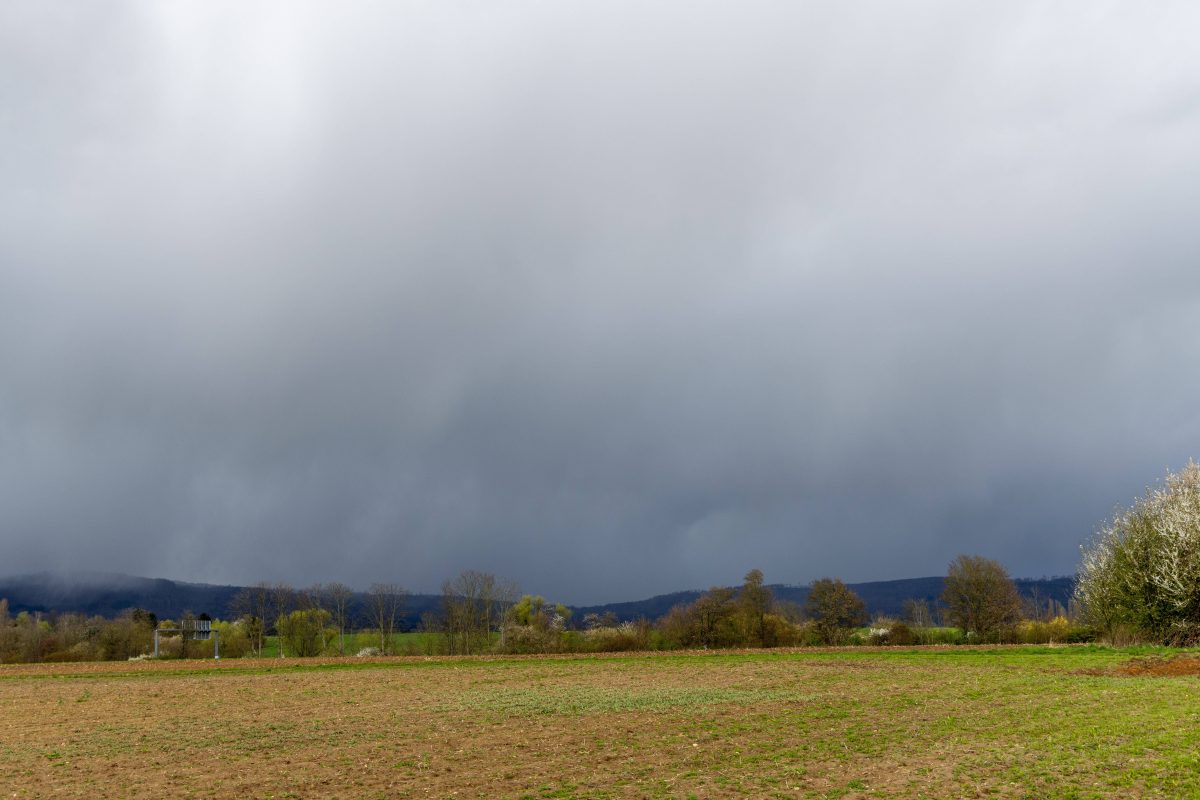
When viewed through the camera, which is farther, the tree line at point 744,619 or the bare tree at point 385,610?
the bare tree at point 385,610

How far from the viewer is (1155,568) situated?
54656 millimetres

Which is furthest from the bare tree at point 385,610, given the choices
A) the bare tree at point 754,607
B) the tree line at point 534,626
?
the bare tree at point 754,607

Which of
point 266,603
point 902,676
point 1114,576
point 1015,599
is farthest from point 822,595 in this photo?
point 266,603

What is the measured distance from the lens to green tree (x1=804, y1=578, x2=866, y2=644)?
85.9 m

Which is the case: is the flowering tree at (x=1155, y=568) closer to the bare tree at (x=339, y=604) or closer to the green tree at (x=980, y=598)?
the green tree at (x=980, y=598)

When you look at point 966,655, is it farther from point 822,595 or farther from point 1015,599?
point 1015,599

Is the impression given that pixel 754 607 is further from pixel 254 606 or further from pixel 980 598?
pixel 254 606

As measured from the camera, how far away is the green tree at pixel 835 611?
282ft

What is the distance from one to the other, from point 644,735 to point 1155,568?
4900cm

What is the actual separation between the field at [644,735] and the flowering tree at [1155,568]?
934 centimetres

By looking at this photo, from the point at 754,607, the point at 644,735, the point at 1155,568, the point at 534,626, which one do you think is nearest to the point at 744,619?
the point at 754,607

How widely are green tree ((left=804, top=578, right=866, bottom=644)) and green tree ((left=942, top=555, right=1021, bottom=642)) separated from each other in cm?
1112

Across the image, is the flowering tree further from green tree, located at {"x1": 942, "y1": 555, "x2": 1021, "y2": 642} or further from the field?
green tree, located at {"x1": 942, "y1": 555, "x2": 1021, "y2": 642}

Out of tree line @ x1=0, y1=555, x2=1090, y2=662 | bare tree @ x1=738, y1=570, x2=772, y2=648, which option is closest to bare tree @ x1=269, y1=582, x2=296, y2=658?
tree line @ x1=0, y1=555, x2=1090, y2=662
